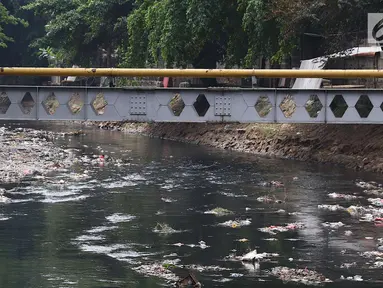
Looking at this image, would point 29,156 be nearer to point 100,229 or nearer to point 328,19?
point 328,19

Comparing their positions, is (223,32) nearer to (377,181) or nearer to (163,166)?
(163,166)

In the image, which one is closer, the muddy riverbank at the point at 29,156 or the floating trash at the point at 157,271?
the floating trash at the point at 157,271

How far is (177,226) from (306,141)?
16.5 metres

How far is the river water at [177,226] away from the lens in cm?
1823

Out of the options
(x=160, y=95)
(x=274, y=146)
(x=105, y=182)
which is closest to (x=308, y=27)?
(x=274, y=146)

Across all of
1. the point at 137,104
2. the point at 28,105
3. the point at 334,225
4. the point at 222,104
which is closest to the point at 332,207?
the point at 334,225

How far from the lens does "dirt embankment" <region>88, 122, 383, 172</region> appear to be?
1356 inches

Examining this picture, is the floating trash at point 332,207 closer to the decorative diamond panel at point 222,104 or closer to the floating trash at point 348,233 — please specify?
the floating trash at point 348,233

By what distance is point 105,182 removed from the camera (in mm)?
30422

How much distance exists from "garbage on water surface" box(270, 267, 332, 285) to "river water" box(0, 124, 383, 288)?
24 centimetres

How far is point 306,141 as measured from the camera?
38344mm

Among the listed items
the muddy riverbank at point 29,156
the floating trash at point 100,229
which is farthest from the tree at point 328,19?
the floating trash at point 100,229

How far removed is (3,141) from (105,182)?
628 inches

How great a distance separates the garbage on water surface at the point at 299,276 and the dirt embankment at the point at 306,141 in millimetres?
14950
